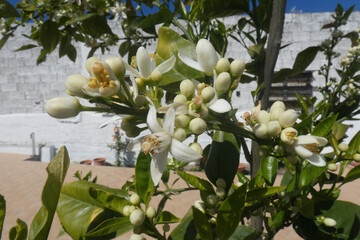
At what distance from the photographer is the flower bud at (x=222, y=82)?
0.36 metres

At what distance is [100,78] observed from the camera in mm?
315

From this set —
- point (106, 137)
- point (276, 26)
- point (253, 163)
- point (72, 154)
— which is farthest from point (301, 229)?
point (72, 154)

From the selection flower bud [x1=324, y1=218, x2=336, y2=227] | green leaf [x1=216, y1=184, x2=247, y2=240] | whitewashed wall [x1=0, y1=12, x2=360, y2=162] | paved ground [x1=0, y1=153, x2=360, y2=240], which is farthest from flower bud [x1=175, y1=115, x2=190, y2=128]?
whitewashed wall [x1=0, y1=12, x2=360, y2=162]

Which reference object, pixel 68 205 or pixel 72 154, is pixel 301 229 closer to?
pixel 68 205

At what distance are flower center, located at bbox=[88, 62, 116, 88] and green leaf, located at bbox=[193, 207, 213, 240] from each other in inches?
8.5

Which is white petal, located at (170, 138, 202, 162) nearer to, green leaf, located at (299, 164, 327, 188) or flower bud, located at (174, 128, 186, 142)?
flower bud, located at (174, 128, 186, 142)

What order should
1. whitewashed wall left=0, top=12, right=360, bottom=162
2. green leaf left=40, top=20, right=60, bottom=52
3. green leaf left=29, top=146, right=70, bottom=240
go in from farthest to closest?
1. whitewashed wall left=0, top=12, right=360, bottom=162
2. green leaf left=40, top=20, right=60, bottom=52
3. green leaf left=29, top=146, right=70, bottom=240

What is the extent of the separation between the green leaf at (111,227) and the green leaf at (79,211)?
29 mm

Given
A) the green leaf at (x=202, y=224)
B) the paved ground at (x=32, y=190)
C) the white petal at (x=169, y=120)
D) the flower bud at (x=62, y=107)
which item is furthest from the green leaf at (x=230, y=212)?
the paved ground at (x=32, y=190)

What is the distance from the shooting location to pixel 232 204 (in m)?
0.35

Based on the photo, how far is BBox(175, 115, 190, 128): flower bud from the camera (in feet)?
1.09

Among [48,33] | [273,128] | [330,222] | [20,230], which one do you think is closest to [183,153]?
[273,128]

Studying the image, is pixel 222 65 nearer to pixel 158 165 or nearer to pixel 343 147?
pixel 158 165

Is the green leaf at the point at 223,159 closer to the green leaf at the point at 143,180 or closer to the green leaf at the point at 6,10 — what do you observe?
the green leaf at the point at 143,180
